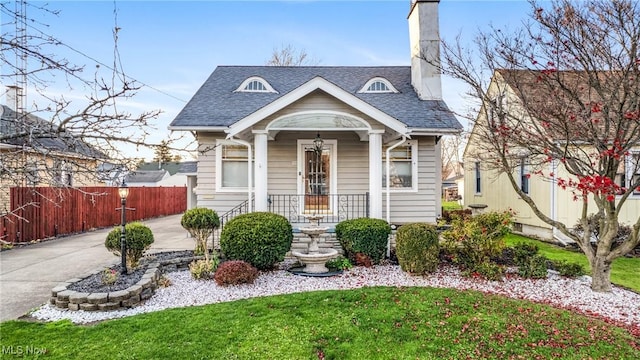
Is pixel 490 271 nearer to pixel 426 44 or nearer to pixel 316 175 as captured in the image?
pixel 316 175

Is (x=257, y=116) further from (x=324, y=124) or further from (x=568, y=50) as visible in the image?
(x=568, y=50)

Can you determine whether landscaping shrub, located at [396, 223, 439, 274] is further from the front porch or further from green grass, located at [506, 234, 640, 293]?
green grass, located at [506, 234, 640, 293]

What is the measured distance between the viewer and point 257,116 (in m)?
8.80

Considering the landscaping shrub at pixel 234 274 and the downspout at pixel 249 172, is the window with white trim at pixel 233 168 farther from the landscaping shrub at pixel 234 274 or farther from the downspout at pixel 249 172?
the landscaping shrub at pixel 234 274

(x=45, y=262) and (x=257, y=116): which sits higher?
(x=257, y=116)

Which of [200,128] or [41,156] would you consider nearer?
[41,156]

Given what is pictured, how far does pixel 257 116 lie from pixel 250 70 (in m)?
5.69

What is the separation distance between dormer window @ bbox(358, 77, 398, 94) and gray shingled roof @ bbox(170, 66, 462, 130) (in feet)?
0.76

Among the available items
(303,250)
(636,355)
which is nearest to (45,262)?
(303,250)

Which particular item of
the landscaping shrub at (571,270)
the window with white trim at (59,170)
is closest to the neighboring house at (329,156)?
the landscaping shrub at (571,270)

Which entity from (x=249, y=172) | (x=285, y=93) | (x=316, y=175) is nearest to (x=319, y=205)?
(x=316, y=175)

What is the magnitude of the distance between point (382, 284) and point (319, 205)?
4032 mm

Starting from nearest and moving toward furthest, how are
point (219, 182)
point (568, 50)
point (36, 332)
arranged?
point (36, 332)
point (568, 50)
point (219, 182)

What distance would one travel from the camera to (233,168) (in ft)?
34.4
